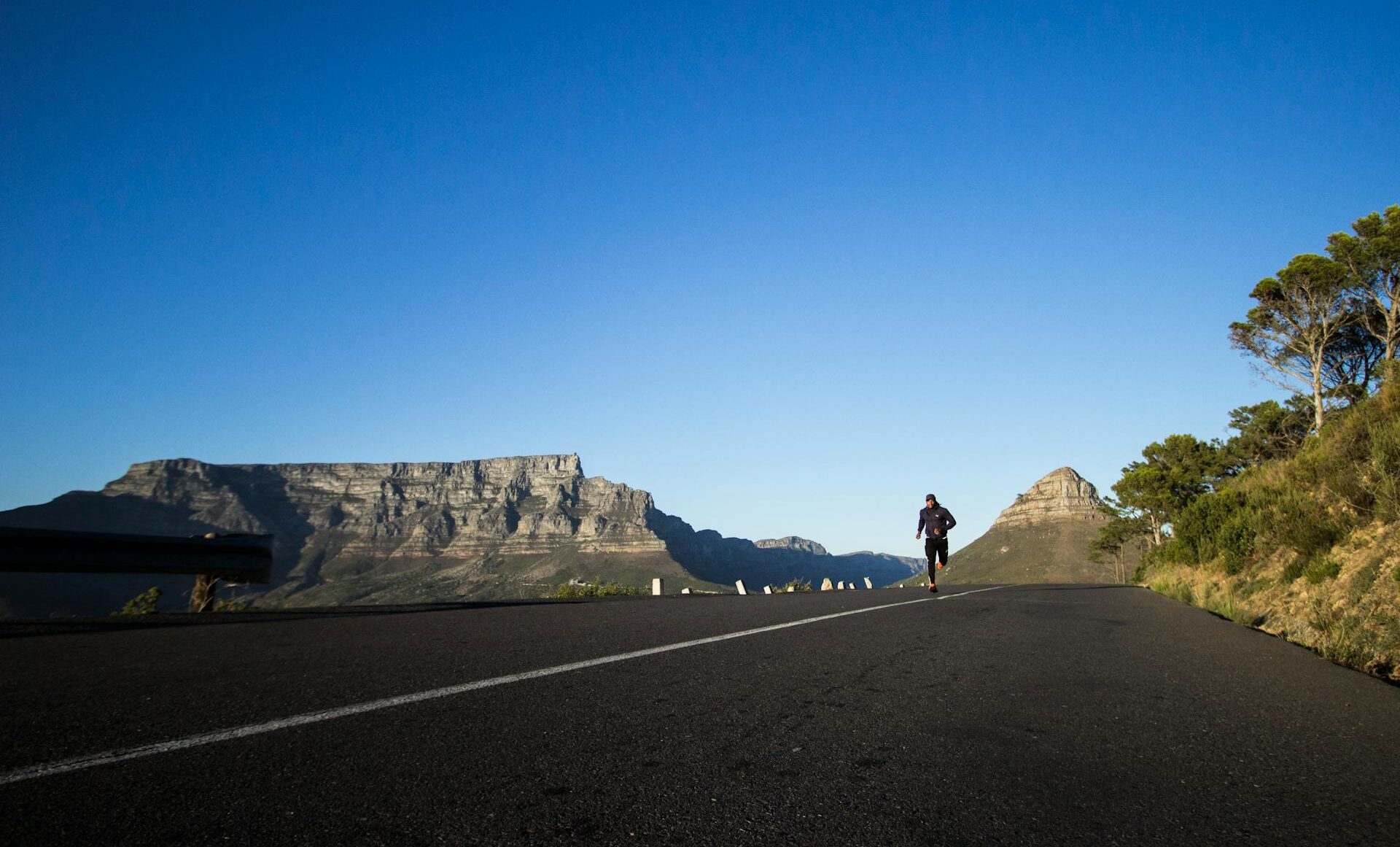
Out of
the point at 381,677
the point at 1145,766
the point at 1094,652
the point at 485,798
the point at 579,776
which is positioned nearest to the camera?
the point at 485,798

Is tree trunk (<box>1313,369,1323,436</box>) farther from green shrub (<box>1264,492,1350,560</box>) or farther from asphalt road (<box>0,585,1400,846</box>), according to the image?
asphalt road (<box>0,585,1400,846</box>)

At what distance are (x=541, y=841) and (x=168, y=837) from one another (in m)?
1.06

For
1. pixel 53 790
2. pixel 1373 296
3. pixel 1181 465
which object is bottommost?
pixel 53 790

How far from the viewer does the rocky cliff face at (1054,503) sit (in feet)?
533

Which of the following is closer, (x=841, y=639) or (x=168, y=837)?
(x=168, y=837)

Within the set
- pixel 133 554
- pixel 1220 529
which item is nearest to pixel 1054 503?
pixel 1220 529

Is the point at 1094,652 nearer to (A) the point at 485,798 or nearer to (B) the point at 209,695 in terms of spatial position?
(A) the point at 485,798

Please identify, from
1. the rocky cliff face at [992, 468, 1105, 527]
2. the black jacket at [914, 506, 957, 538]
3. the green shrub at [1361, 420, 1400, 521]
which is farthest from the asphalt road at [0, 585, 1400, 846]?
the rocky cliff face at [992, 468, 1105, 527]

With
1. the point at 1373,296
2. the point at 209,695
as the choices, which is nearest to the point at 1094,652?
the point at 209,695

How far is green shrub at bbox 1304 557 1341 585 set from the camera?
9.09 m

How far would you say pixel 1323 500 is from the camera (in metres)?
11.8

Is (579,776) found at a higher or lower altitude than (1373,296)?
lower

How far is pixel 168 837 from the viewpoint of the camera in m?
2.24

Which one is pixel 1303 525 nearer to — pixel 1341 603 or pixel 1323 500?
pixel 1323 500
